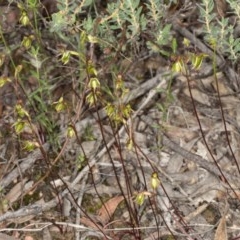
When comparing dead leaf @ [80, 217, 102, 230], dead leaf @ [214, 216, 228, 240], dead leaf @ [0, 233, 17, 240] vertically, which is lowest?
dead leaf @ [214, 216, 228, 240]

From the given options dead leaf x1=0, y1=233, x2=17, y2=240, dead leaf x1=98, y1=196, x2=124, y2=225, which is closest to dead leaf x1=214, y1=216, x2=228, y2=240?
dead leaf x1=98, y1=196, x2=124, y2=225

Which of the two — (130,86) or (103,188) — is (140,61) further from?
(103,188)

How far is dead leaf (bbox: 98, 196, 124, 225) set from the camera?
2256 millimetres

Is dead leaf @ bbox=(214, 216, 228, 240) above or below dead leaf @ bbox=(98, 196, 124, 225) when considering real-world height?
below

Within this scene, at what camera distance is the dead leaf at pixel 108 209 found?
2.26 meters

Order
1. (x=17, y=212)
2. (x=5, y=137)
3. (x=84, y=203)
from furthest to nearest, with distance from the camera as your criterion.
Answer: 1. (x=5, y=137)
2. (x=84, y=203)
3. (x=17, y=212)

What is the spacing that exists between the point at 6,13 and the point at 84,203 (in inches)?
37.8

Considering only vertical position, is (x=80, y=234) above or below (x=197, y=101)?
below

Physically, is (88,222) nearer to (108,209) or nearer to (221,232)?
(108,209)

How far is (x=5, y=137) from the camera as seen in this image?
8.16ft

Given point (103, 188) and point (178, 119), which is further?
point (178, 119)

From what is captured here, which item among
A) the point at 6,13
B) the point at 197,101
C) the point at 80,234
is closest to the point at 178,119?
the point at 197,101

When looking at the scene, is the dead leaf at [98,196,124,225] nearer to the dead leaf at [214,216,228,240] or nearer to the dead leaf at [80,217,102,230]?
the dead leaf at [80,217,102,230]

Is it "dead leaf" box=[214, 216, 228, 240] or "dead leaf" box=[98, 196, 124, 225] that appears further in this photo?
"dead leaf" box=[98, 196, 124, 225]
